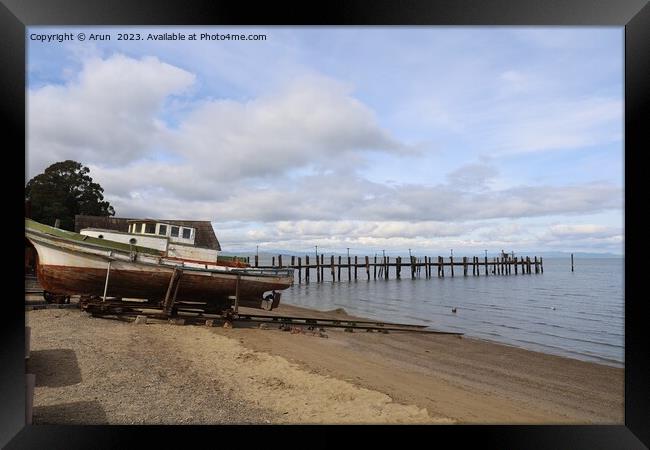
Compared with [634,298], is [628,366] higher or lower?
lower

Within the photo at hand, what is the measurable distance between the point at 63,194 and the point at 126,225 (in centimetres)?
361

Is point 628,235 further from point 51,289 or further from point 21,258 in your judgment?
point 51,289

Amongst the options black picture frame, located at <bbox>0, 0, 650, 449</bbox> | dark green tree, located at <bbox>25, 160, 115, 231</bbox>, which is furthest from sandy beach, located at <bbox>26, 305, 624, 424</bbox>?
dark green tree, located at <bbox>25, 160, 115, 231</bbox>

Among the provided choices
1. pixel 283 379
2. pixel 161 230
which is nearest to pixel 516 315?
pixel 283 379

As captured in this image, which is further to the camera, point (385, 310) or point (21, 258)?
point (385, 310)

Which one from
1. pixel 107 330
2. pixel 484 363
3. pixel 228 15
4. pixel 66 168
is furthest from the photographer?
pixel 66 168

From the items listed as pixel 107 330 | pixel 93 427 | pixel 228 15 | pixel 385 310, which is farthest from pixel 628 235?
pixel 385 310

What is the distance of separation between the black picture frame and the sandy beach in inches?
25.8

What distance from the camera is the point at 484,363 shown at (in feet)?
34.3

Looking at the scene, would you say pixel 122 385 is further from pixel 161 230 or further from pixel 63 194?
pixel 63 194

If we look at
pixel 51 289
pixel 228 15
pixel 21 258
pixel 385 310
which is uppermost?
pixel 228 15

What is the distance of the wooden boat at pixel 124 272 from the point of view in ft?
35.8

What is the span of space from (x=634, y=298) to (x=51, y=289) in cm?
1344

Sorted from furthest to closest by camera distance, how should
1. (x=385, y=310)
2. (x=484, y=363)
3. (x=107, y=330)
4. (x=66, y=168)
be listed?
(x=385, y=310) < (x=66, y=168) < (x=484, y=363) < (x=107, y=330)
